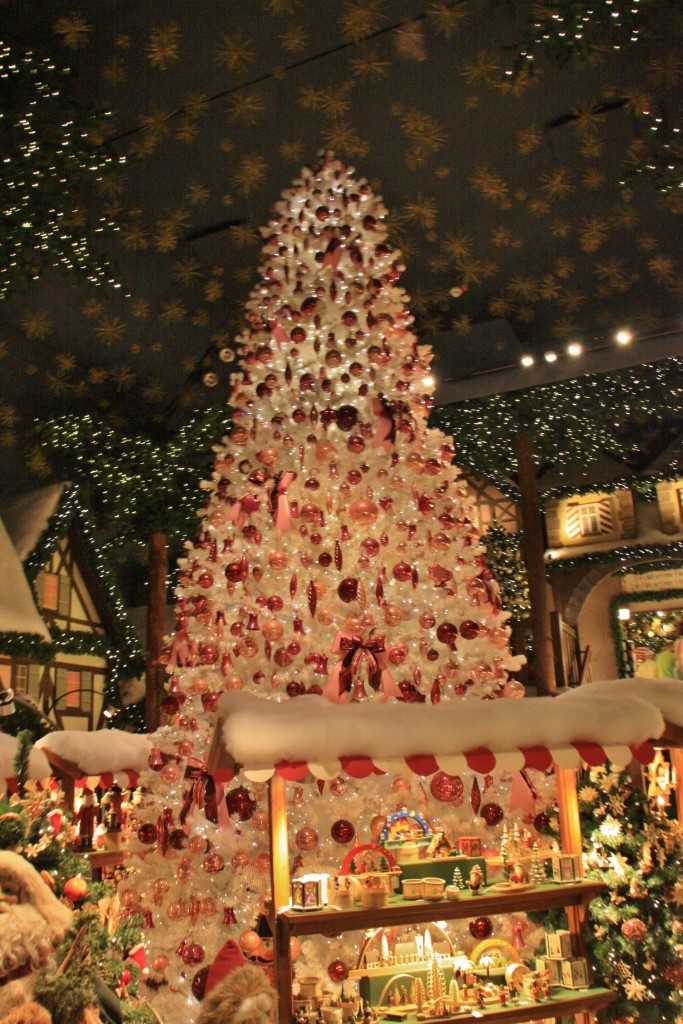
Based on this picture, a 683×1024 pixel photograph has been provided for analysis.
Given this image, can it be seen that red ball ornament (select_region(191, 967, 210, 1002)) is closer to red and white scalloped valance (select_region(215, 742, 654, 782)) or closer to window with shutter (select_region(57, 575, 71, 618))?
A: red and white scalloped valance (select_region(215, 742, 654, 782))

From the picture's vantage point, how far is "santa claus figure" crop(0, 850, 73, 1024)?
A: 8.86ft

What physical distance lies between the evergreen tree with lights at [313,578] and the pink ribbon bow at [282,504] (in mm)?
10

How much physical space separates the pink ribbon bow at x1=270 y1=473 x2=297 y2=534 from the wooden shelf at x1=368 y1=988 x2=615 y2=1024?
249 centimetres

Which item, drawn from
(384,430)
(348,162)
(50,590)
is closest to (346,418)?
(384,430)

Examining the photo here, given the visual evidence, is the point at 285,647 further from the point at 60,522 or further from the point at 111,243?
the point at 60,522

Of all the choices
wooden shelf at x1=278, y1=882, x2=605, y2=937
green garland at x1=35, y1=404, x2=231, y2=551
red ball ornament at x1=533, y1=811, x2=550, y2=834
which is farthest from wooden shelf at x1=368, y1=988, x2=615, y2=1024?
green garland at x1=35, y1=404, x2=231, y2=551

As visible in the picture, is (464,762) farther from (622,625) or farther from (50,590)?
(622,625)

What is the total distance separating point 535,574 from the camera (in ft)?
31.6

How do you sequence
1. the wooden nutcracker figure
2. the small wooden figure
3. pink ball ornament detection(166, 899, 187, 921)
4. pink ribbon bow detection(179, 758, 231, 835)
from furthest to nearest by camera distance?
1. the wooden nutcracker figure
2. pink ball ornament detection(166, 899, 187, 921)
3. pink ribbon bow detection(179, 758, 231, 835)
4. the small wooden figure

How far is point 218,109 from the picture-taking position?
673 cm

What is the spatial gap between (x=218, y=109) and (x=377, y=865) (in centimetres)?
564

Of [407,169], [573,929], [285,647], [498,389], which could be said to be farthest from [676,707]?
[498,389]

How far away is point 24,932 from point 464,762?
165cm

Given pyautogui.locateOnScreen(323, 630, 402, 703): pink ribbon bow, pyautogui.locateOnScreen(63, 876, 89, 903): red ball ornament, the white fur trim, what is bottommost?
the white fur trim
